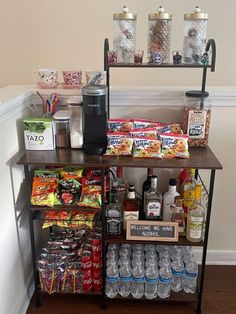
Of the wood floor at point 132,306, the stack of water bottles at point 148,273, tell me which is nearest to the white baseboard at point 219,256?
the wood floor at point 132,306

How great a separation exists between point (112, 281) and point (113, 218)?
34cm

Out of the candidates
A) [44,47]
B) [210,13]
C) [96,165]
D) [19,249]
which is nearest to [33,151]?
[96,165]

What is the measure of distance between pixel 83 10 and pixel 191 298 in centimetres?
228

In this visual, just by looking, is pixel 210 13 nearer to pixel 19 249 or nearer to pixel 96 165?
pixel 96 165

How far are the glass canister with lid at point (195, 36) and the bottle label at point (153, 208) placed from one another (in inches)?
26.6

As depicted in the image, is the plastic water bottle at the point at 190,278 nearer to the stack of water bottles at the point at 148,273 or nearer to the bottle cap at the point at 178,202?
the stack of water bottles at the point at 148,273

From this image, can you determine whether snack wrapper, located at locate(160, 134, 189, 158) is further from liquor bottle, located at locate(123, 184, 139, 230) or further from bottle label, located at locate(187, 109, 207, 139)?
liquor bottle, located at locate(123, 184, 139, 230)

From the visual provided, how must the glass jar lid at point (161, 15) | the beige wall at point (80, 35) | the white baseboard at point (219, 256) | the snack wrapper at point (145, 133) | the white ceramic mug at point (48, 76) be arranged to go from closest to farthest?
the glass jar lid at point (161, 15) < the snack wrapper at point (145, 133) < the white ceramic mug at point (48, 76) < the white baseboard at point (219, 256) < the beige wall at point (80, 35)

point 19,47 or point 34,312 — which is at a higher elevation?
point 19,47

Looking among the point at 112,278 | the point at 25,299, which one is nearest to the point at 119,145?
the point at 112,278

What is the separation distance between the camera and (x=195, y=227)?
5.04ft

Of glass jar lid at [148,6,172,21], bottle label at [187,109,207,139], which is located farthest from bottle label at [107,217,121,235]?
glass jar lid at [148,6,172,21]

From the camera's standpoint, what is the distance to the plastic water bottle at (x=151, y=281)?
1.64 metres

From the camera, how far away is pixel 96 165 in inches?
55.4
